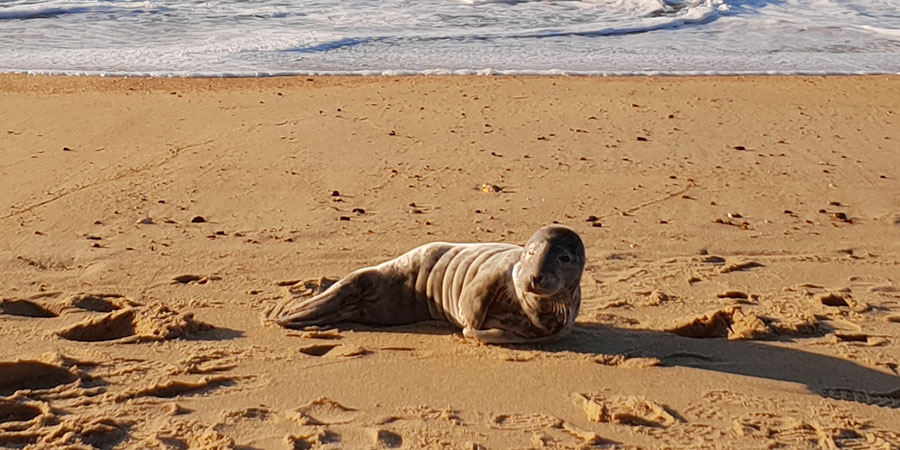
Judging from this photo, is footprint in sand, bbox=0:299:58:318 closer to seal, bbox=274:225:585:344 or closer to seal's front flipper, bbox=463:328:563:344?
seal, bbox=274:225:585:344

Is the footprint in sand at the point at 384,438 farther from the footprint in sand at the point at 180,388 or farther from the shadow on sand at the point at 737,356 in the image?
the shadow on sand at the point at 737,356

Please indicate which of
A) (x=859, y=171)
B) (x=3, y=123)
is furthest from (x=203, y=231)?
(x=859, y=171)

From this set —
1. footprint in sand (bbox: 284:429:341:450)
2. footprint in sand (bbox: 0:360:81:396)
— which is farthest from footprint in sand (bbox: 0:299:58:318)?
footprint in sand (bbox: 284:429:341:450)

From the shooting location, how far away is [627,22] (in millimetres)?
14836

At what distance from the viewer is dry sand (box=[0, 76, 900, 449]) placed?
405 centimetres

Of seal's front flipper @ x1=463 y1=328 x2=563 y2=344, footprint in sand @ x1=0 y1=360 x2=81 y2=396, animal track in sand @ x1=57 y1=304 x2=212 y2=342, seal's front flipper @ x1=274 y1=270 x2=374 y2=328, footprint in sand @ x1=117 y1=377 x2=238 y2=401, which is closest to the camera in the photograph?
footprint in sand @ x1=117 y1=377 x2=238 y2=401

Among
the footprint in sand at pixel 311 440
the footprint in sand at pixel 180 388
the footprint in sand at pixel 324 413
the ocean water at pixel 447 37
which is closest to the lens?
the footprint in sand at pixel 311 440

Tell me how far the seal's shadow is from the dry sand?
0.05ft

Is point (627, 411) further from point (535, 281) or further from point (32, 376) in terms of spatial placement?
point (32, 376)

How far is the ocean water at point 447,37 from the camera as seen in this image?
11281 millimetres

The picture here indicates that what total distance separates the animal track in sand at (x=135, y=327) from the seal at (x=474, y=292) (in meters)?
0.40

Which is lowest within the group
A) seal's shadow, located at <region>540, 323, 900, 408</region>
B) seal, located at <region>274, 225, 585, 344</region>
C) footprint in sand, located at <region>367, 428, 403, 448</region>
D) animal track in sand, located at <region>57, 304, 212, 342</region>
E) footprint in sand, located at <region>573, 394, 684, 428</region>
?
seal's shadow, located at <region>540, 323, 900, 408</region>

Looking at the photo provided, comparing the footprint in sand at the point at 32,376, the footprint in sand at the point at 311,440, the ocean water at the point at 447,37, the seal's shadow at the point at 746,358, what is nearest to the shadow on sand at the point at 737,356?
the seal's shadow at the point at 746,358

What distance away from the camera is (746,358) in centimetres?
459
